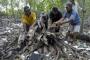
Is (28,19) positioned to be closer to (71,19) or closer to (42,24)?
(42,24)

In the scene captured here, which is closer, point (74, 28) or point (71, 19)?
point (71, 19)

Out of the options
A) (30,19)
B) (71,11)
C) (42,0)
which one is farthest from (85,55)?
(42,0)

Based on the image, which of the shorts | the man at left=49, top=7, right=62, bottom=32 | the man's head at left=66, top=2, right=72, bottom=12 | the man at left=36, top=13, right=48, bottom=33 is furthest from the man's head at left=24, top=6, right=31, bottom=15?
the shorts

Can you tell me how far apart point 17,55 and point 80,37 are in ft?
12.7

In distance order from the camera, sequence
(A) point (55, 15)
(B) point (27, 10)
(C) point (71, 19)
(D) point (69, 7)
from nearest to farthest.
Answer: (B) point (27, 10)
(D) point (69, 7)
(C) point (71, 19)
(A) point (55, 15)

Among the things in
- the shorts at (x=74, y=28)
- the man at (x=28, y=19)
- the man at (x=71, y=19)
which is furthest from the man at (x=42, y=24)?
the shorts at (x=74, y=28)

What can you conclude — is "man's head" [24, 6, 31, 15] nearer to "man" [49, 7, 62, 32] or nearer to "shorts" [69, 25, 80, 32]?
"man" [49, 7, 62, 32]

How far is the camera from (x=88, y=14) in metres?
18.2

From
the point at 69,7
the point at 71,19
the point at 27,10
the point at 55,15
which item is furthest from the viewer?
the point at 55,15

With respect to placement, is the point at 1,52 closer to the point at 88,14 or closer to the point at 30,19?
the point at 30,19

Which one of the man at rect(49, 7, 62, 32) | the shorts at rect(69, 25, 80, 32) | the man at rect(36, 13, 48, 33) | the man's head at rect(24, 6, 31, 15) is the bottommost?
the shorts at rect(69, 25, 80, 32)

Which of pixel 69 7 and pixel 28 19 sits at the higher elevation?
pixel 69 7

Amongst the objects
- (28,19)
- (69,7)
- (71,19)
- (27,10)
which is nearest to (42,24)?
(28,19)

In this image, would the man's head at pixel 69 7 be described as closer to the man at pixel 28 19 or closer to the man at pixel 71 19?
the man at pixel 71 19
